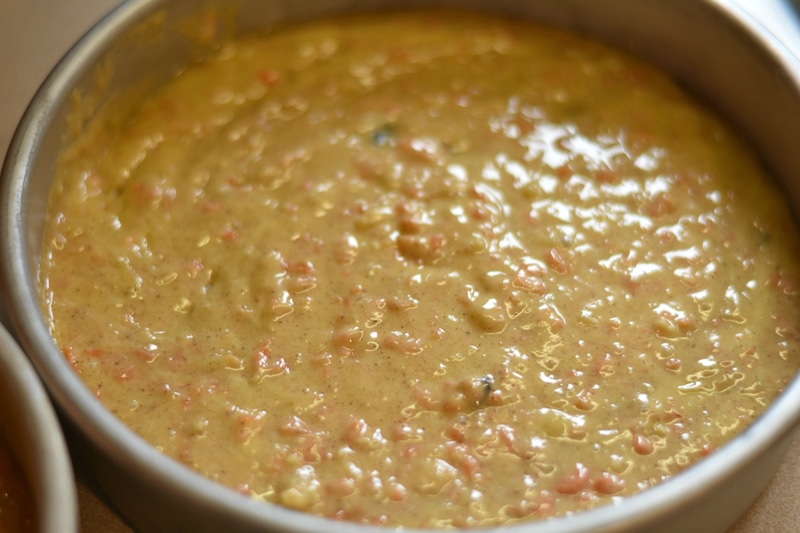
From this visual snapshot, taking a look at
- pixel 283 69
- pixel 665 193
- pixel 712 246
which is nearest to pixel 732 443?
pixel 712 246

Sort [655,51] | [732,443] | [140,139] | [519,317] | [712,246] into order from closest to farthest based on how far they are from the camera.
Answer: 1. [732,443]
2. [519,317]
3. [712,246]
4. [140,139]
5. [655,51]

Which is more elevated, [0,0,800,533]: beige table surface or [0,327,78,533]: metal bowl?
[0,0,800,533]: beige table surface

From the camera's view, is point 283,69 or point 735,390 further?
point 283,69

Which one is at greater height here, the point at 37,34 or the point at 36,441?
the point at 37,34

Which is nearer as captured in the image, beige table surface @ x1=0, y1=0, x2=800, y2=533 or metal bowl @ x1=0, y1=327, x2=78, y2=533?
metal bowl @ x1=0, y1=327, x2=78, y2=533

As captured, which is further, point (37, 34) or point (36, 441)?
point (37, 34)

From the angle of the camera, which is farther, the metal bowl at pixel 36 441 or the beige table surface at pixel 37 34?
the beige table surface at pixel 37 34

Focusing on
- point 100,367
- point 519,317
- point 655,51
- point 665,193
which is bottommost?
point 100,367

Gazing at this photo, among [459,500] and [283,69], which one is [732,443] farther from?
[283,69]
